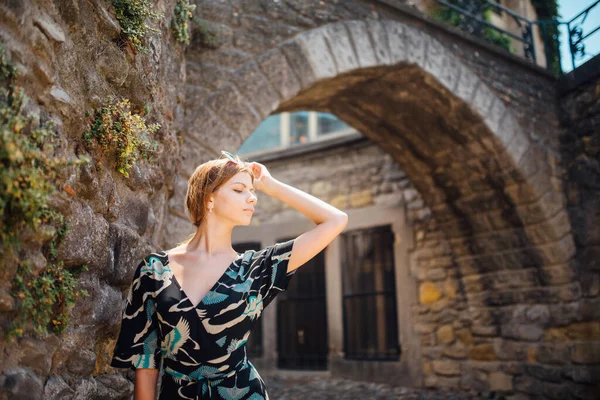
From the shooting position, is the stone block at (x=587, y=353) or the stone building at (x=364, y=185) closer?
the stone building at (x=364, y=185)

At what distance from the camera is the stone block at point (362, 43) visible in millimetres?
4395

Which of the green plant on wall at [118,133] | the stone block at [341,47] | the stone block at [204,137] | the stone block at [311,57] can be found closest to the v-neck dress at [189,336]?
the green plant on wall at [118,133]

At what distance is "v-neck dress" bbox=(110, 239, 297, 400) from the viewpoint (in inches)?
64.0

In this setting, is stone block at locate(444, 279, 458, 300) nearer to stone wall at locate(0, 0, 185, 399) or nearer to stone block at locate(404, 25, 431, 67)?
stone block at locate(404, 25, 431, 67)

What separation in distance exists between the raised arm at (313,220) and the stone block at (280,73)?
2115mm

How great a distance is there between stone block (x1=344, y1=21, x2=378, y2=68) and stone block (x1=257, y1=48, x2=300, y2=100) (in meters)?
0.70

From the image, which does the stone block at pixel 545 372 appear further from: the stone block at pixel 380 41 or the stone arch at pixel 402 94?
the stone block at pixel 380 41

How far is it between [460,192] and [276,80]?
297 centimetres

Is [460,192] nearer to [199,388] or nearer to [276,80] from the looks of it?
[276,80]

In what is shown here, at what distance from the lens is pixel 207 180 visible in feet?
6.07

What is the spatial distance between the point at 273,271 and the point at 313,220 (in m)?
0.26

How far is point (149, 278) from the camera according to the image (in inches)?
66.7

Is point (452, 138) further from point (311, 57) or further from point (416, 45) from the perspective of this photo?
point (311, 57)

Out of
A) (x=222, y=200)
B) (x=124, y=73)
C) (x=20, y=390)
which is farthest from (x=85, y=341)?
(x=124, y=73)
